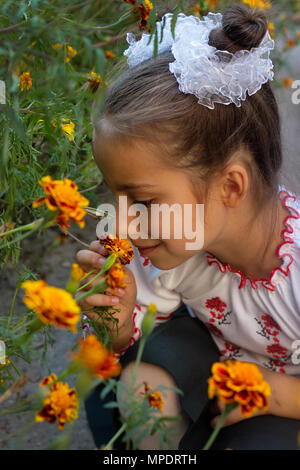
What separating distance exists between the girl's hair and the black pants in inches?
15.6

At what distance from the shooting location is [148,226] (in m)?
0.96

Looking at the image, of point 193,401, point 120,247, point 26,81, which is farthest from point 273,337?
point 26,81

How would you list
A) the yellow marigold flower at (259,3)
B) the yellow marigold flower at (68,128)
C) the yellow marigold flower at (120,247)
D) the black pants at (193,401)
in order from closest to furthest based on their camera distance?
the yellow marigold flower at (120,247), the yellow marigold flower at (68,128), the black pants at (193,401), the yellow marigold flower at (259,3)

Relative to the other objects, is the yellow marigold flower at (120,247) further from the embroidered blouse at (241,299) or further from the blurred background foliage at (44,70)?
the embroidered blouse at (241,299)

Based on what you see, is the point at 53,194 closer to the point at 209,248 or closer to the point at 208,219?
the point at 208,219

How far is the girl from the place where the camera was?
916 millimetres

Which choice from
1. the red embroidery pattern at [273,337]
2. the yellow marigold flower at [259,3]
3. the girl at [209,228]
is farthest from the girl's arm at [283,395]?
the yellow marigold flower at [259,3]

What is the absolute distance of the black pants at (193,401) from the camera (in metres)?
1.00

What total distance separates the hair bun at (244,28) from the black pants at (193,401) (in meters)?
0.66

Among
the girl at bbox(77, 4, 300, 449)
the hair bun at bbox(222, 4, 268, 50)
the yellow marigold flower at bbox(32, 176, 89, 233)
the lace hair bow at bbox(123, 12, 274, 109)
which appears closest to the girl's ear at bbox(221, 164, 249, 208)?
the girl at bbox(77, 4, 300, 449)

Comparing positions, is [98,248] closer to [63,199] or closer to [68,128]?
[68,128]

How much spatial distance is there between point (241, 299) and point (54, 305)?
0.71 meters

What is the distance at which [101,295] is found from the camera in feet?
2.85
